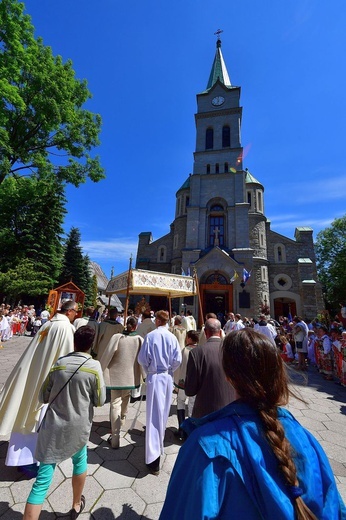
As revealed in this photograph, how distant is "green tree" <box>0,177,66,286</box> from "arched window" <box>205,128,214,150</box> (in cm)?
1589

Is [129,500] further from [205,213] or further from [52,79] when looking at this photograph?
[205,213]

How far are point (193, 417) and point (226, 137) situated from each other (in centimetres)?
2843

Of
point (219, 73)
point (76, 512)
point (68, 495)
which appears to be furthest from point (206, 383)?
point (219, 73)

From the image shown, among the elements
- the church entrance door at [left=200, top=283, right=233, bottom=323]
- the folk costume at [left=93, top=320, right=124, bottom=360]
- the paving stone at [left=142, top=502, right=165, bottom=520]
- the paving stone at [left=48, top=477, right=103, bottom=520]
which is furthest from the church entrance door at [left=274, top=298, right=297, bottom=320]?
the paving stone at [left=48, top=477, right=103, bottom=520]

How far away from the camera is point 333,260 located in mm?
30469

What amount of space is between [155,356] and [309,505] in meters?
2.83

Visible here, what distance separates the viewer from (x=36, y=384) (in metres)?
3.00

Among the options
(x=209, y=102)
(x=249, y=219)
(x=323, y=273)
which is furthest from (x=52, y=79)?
(x=323, y=273)

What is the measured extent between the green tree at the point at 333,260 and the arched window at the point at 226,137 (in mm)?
17128

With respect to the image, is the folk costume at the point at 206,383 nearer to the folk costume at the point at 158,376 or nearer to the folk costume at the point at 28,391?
the folk costume at the point at 158,376

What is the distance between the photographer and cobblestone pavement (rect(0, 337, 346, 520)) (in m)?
2.39

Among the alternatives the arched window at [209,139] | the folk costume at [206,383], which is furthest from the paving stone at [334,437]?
the arched window at [209,139]

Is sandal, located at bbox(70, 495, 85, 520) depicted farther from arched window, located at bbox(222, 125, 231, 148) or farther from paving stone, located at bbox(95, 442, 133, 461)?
arched window, located at bbox(222, 125, 231, 148)

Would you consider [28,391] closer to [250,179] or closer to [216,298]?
[216,298]
